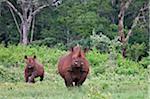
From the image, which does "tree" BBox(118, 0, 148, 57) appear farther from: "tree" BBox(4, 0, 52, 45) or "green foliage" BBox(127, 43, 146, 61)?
"tree" BBox(4, 0, 52, 45)

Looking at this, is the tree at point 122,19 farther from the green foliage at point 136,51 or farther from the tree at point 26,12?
the tree at point 26,12

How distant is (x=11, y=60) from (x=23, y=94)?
60.7 feet

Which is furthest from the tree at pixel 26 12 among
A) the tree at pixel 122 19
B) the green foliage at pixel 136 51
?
the green foliage at pixel 136 51

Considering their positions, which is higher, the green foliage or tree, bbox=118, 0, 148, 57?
tree, bbox=118, 0, 148, 57

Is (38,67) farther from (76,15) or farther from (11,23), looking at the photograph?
(11,23)

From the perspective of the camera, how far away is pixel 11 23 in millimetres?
55219

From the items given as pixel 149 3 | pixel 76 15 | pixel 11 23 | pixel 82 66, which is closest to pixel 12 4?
pixel 11 23

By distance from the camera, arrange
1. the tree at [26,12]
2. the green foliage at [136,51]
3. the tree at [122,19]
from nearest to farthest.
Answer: the tree at [122,19], the green foliage at [136,51], the tree at [26,12]

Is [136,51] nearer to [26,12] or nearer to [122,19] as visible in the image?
[122,19]

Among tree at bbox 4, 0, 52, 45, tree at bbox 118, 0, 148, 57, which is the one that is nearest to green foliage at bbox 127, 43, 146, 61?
tree at bbox 118, 0, 148, 57

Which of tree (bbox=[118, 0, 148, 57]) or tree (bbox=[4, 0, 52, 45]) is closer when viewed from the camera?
tree (bbox=[118, 0, 148, 57])

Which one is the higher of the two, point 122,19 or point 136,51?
point 122,19

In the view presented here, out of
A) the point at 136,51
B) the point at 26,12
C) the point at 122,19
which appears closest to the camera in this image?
the point at 122,19

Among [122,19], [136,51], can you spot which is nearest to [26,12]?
[122,19]
